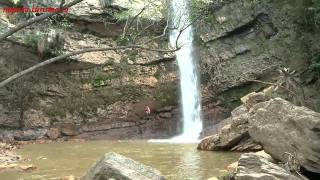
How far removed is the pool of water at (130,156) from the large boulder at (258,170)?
2.40 metres

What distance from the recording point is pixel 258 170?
6379 millimetres

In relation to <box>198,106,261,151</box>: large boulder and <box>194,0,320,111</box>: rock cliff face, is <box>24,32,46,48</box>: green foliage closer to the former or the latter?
<box>194,0,320,111</box>: rock cliff face

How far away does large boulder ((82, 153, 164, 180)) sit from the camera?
6.21 m

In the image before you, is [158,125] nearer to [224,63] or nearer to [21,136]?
[224,63]

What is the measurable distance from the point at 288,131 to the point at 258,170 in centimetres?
153

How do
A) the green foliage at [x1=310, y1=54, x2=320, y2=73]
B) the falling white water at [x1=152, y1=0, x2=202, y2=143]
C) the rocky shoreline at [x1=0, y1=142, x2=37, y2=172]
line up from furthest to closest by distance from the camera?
the falling white water at [x1=152, y1=0, x2=202, y2=143]
the green foliage at [x1=310, y1=54, x2=320, y2=73]
the rocky shoreline at [x1=0, y1=142, x2=37, y2=172]

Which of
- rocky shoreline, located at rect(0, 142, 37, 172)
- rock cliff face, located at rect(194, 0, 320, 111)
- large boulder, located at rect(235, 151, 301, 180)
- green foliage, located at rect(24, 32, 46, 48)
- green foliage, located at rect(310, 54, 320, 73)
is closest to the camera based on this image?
large boulder, located at rect(235, 151, 301, 180)

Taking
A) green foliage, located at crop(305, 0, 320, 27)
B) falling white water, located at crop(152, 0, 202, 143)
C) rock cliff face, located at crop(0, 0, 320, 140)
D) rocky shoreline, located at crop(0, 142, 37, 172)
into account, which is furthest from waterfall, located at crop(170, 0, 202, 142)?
rocky shoreline, located at crop(0, 142, 37, 172)

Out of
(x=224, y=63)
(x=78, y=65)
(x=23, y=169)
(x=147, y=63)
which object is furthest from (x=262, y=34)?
(x=23, y=169)

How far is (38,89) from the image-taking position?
19.6 m

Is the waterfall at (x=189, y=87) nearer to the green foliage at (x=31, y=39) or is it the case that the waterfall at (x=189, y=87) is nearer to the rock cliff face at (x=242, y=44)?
the rock cliff face at (x=242, y=44)

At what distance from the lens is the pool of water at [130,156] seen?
32.0 ft

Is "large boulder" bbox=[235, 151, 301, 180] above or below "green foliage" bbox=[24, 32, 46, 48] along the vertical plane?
below

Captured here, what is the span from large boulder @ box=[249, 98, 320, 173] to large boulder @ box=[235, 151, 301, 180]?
844 millimetres
